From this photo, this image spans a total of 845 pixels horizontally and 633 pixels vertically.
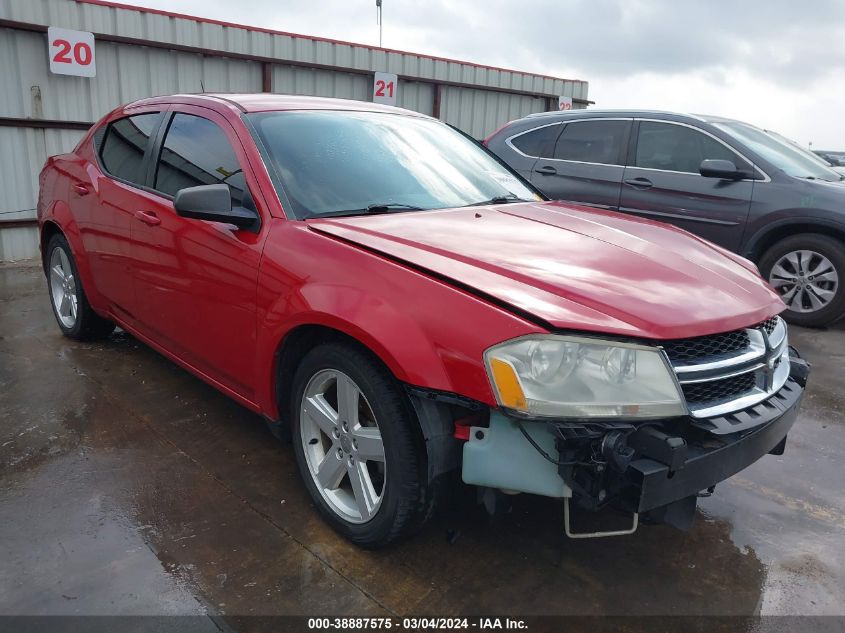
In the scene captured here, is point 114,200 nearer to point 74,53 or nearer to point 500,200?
point 500,200

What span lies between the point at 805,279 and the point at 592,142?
2.26 meters

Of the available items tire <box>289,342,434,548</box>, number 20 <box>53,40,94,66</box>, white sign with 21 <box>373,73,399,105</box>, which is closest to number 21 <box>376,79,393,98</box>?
white sign with 21 <box>373,73,399,105</box>

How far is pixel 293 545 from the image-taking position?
7.97 ft

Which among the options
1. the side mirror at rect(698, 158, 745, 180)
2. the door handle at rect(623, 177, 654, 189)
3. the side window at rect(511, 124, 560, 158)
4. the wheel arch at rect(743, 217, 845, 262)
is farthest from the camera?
the side window at rect(511, 124, 560, 158)

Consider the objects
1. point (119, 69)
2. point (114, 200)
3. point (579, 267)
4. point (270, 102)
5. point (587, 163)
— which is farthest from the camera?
point (119, 69)

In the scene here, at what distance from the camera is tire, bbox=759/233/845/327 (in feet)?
17.5

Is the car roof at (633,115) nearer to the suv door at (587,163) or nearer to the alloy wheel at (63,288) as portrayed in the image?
the suv door at (587,163)

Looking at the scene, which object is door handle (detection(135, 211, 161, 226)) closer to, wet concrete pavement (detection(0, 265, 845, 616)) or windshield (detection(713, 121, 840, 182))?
wet concrete pavement (detection(0, 265, 845, 616))

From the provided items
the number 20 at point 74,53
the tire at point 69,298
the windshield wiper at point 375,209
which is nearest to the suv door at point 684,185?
the windshield wiper at point 375,209

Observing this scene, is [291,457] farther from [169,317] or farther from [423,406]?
[423,406]

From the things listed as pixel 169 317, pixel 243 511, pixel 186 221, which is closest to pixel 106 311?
pixel 169 317

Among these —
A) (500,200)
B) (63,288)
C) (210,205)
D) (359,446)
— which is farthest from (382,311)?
(63,288)

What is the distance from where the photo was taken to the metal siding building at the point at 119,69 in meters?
7.78

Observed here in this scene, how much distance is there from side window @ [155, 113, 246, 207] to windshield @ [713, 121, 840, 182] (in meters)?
4.56
